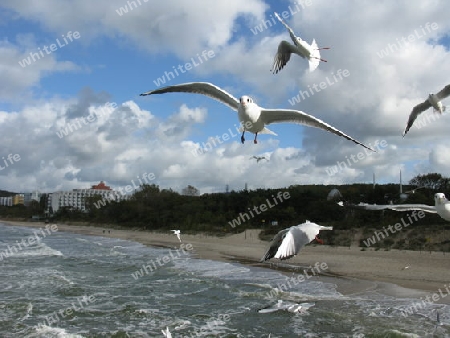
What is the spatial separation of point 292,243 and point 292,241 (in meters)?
0.04

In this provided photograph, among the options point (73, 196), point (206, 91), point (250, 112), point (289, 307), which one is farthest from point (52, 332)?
point (73, 196)

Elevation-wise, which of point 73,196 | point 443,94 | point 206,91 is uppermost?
point 73,196

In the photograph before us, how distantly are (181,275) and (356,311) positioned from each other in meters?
9.85

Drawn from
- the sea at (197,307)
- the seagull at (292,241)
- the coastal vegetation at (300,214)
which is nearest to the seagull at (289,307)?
the sea at (197,307)

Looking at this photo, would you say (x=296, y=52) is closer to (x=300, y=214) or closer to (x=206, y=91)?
(x=206, y=91)

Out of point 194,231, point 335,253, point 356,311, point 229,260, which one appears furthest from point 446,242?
point 194,231

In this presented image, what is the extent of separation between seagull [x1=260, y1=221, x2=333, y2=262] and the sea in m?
3.62

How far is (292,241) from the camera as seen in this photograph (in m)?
6.26

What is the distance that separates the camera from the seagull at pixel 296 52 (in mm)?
6430

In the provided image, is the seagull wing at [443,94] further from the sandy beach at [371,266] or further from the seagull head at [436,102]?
the sandy beach at [371,266]

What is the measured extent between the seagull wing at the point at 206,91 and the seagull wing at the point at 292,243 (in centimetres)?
233

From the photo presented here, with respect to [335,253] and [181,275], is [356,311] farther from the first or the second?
[335,253]

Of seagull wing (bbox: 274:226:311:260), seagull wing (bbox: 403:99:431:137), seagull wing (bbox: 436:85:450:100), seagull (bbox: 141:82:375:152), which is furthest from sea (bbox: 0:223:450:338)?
seagull wing (bbox: 436:85:450:100)

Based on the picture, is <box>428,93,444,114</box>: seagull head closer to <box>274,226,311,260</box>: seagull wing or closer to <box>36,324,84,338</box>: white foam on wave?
<box>274,226,311,260</box>: seagull wing
